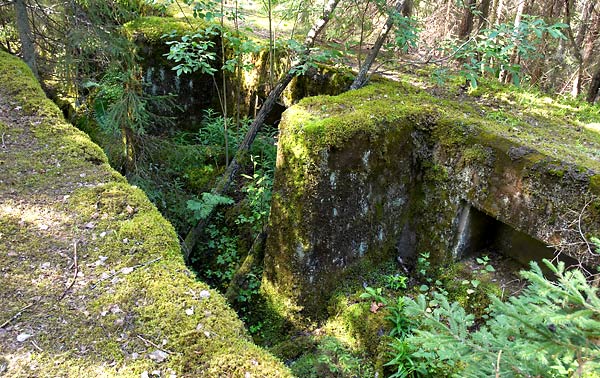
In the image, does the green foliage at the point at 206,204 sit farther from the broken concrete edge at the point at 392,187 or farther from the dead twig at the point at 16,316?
→ the dead twig at the point at 16,316

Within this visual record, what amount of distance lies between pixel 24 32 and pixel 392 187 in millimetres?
6902

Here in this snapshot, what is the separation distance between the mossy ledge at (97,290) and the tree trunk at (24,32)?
394 cm

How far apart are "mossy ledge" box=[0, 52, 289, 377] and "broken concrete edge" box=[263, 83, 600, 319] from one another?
2.05 meters

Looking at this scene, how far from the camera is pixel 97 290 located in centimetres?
300

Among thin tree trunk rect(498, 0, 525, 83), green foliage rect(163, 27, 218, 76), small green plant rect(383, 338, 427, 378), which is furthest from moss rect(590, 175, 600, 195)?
thin tree trunk rect(498, 0, 525, 83)

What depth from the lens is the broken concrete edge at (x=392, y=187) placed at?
15.3ft

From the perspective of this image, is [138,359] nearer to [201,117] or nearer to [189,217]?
[189,217]

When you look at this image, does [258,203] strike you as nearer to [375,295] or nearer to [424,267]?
[375,295]

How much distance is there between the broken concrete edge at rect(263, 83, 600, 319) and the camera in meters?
4.68

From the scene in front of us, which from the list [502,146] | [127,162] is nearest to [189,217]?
[127,162]

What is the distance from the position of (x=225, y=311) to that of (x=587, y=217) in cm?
393

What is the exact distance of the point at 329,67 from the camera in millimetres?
7309

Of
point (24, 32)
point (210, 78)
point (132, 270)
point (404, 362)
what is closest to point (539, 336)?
point (132, 270)

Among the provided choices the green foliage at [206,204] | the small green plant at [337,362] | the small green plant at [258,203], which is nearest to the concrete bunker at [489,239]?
the small green plant at [337,362]
